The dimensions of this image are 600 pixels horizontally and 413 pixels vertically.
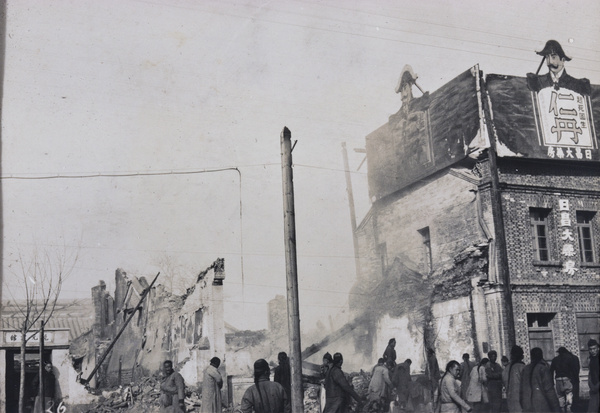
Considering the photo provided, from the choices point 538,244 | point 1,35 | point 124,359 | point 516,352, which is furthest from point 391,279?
point 1,35

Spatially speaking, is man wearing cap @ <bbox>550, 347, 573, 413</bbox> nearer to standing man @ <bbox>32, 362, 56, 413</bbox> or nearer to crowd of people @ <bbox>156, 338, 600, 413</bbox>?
crowd of people @ <bbox>156, 338, 600, 413</bbox>

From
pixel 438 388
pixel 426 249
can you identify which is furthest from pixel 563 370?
pixel 426 249

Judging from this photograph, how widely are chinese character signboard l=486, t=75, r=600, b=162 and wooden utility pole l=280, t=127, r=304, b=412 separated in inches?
387

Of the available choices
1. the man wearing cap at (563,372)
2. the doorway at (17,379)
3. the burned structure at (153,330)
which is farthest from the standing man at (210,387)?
the doorway at (17,379)

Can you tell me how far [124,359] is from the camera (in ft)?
82.5

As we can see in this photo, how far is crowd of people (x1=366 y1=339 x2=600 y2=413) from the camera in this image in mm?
10055

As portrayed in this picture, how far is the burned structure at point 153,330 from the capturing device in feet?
61.6

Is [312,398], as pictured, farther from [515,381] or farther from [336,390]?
[515,381]

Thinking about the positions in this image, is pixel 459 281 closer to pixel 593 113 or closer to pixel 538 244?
pixel 538 244

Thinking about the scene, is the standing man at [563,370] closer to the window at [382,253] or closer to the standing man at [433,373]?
the standing man at [433,373]

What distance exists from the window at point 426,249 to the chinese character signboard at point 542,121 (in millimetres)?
4336

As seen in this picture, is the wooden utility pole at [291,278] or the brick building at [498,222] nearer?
the wooden utility pole at [291,278]


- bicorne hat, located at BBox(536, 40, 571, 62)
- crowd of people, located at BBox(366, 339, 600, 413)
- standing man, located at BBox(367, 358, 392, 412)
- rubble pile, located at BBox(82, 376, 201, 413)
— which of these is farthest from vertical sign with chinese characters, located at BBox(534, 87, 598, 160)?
rubble pile, located at BBox(82, 376, 201, 413)

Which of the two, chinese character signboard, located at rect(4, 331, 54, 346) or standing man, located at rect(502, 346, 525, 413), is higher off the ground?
chinese character signboard, located at rect(4, 331, 54, 346)
